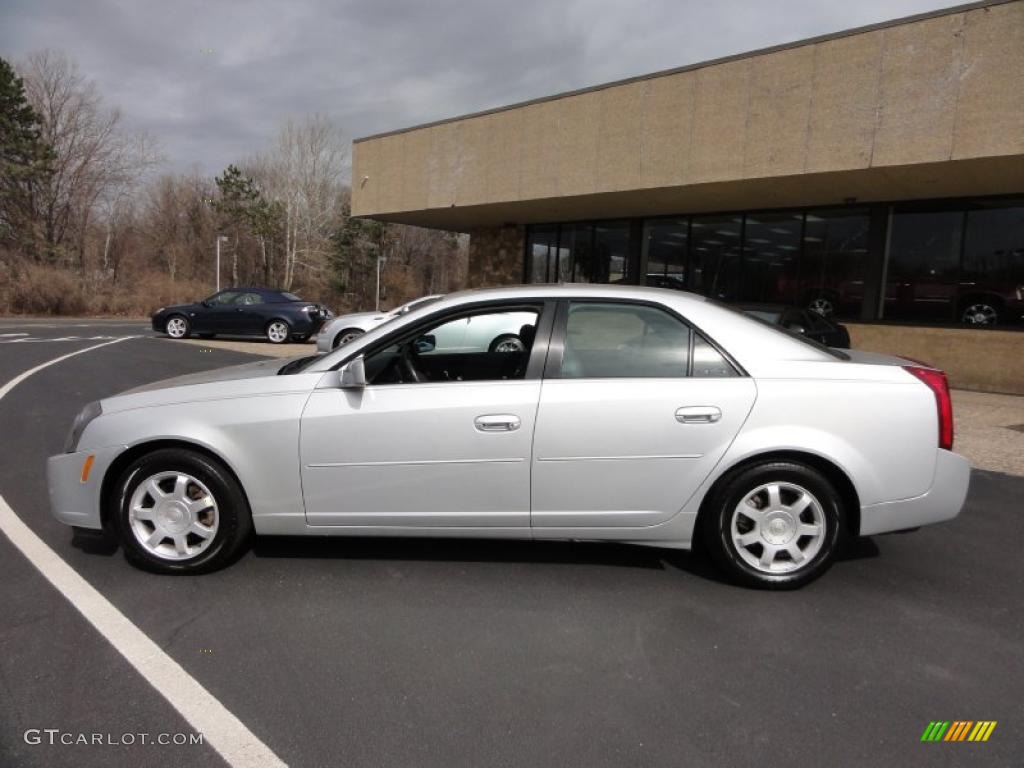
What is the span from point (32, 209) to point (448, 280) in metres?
37.7

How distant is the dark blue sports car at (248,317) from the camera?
18000 mm

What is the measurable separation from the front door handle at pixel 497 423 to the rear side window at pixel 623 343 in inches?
13.9

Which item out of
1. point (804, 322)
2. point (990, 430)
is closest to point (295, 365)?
point (990, 430)

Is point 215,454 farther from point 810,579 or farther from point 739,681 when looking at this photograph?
point 810,579

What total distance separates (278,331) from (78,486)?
15.0 m

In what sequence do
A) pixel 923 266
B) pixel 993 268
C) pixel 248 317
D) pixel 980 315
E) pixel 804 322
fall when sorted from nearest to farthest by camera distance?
pixel 804 322 → pixel 993 268 → pixel 980 315 → pixel 923 266 → pixel 248 317

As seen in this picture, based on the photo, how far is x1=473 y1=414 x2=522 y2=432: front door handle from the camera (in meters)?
3.40

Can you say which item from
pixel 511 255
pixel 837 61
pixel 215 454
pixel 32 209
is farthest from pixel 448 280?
pixel 215 454

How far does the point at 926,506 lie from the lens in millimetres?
3486

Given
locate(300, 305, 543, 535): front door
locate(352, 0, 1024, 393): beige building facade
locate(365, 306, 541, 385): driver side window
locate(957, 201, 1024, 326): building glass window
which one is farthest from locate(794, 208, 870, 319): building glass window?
locate(300, 305, 543, 535): front door

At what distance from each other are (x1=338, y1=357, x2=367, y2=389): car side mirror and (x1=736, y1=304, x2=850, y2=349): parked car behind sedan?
23.8 feet

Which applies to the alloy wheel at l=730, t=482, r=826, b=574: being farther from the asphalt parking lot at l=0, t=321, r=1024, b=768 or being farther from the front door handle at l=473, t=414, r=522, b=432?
the front door handle at l=473, t=414, r=522, b=432

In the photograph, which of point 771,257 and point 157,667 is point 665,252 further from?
point 157,667

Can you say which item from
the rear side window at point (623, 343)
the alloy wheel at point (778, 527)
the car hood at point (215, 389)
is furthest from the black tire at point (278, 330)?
the alloy wheel at point (778, 527)
